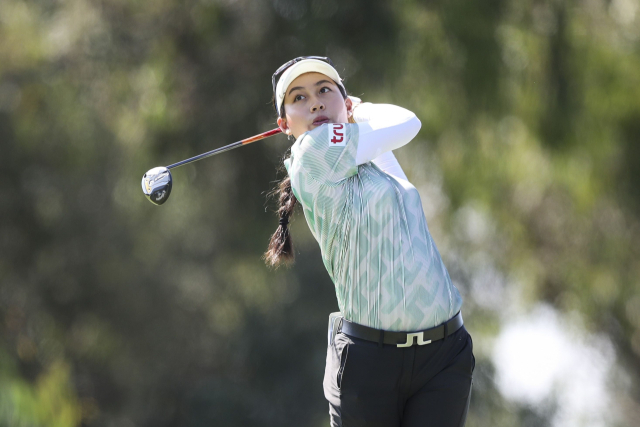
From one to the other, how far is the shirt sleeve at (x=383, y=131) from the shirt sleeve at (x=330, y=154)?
2 centimetres

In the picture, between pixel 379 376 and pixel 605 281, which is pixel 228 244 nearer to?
pixel 605 281

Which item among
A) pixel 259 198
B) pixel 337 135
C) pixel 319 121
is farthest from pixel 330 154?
pixel 259 198

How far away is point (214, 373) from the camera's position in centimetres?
686

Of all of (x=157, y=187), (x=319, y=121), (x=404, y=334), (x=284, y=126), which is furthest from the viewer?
(x=157, y=187)

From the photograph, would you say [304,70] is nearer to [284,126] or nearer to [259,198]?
[284,126]

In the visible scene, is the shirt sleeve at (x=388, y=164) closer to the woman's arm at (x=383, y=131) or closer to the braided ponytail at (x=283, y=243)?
the woman's arm at (x=383, y=131)

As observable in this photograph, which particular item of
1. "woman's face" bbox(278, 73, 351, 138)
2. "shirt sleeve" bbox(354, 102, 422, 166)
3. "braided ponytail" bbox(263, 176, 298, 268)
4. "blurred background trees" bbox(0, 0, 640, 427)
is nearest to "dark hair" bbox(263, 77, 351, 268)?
"braided ponytail" bbox(263, 176, 298, 268)

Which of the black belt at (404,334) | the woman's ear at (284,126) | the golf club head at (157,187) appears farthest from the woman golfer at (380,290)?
the golf club head at (157,187)

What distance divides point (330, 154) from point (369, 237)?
0.20 meters

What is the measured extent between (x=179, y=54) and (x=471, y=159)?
1860mm

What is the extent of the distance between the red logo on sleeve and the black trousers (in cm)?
42

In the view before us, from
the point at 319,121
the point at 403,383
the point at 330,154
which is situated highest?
the point at 319,121

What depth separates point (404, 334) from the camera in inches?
67.1

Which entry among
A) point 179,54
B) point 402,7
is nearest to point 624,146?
point 402,7
